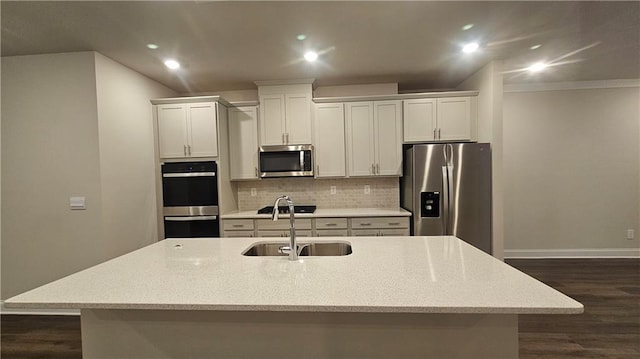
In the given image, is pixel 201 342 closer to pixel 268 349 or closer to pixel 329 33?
pixel 268 349

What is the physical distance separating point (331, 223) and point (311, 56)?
186cm

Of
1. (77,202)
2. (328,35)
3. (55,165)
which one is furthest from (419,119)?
(55,165)

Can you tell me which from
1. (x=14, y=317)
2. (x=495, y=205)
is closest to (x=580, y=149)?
(x=495, y=205)

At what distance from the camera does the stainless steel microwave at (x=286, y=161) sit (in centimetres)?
372

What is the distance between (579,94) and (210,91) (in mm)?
5355

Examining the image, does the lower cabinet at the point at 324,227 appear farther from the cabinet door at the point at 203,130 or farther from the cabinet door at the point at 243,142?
the cabinet door at the point at 203,130

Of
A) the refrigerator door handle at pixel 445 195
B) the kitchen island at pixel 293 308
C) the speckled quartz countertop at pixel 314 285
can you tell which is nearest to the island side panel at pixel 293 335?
the kitchen island at pixel 293 308

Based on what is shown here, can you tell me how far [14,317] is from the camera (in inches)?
117

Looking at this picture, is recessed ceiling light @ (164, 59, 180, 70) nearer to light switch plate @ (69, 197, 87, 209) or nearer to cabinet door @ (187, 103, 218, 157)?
cabinet door @ (187, 103, 218, 157)

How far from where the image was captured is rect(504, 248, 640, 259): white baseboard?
4.36 meters

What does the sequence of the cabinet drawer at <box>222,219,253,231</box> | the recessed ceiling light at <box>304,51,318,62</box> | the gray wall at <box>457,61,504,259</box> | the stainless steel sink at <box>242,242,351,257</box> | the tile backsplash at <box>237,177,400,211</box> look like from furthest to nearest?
the tile backsplash at <box>237,177,400,211</box> → the cabinet drawer at <box>222,219,253,231</box> → the gray wall at <box>457,61,504,259</box> → the recessed ceiling light at <box>304,51,318,62</box> → the stainless steel sink at <box>242,242,351,257</box>

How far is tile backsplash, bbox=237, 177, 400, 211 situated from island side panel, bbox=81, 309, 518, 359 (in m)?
2.76

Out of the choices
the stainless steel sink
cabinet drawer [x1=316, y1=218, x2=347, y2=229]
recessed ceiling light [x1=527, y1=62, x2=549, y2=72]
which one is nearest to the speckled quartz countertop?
the stainless steel sink

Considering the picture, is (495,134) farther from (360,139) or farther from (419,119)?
(360,139)
